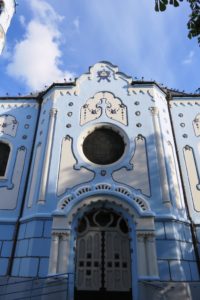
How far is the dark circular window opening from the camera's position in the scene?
10.5 m

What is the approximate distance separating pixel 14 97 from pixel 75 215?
8.03m

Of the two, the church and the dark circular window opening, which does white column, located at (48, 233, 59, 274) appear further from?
the dark circular window opening

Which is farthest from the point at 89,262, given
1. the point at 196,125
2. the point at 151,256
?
the point at 196,125

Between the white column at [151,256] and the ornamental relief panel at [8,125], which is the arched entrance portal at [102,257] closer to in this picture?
the white column at [151,256]

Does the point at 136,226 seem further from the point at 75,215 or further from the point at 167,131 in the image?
the point at 167,131

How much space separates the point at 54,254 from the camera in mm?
8086

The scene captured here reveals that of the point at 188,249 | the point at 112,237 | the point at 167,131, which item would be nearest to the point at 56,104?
the point at 167,131

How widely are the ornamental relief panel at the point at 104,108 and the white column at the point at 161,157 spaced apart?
1.35 metres

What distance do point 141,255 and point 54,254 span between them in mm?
2877

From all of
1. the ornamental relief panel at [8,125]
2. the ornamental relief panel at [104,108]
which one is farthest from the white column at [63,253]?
the ornamental relief panel at [8,125]

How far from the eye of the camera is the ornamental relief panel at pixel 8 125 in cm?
1241

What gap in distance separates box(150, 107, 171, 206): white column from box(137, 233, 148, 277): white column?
63.9 inches

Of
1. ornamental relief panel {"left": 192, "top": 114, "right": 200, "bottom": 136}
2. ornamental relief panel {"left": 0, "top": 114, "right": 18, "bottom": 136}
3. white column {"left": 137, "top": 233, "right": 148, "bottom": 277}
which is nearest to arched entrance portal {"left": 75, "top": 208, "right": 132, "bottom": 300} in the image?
white column {"left": 137, "top": 233, "right": 148, "bottom": 277}

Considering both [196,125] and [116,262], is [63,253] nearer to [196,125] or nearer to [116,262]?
[116,262]
